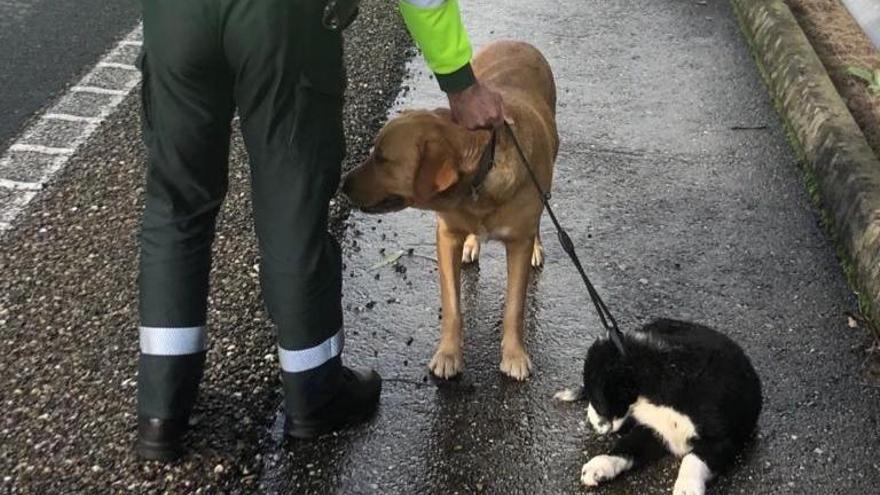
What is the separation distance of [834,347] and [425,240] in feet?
6.06

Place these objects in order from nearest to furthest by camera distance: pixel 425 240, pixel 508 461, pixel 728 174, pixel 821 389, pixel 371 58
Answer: pixel 508 461 < pixel 821 389 < pixel 425 240 < pixel 728 174 < pixel 371 58

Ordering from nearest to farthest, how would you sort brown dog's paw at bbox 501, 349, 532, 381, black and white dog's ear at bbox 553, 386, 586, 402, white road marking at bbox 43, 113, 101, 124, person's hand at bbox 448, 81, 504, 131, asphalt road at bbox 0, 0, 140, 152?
1. person's hand at bbox 448, 81, 504, 131
2. black and white dog's ear at bbox 553, 386, 586, 402
3. brown dog's paw at bbox 501, 349, 532, 381
4. white road marking at bbox 43, 113, 101, 124
5. asphalt road at bbox 0, 0, 140, 152

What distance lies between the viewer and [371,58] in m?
6.25

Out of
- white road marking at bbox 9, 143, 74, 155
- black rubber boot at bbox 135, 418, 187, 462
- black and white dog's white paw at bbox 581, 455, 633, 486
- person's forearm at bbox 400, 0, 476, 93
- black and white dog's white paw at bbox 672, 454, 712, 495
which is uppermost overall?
person's forearm at bbox 400, 0, 476, 93

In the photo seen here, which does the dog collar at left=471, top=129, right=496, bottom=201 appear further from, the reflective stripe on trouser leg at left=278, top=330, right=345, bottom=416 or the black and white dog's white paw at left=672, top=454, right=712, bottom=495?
the black and white dog's white paw at left=672, top=454, right=712, bottom=495

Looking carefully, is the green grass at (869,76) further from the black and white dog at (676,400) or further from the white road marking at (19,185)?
the white road marking at (19,185)

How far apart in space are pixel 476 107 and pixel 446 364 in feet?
3.61

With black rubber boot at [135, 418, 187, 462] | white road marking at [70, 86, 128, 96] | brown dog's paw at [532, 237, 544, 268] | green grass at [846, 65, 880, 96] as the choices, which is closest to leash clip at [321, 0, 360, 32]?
black rubber boot at [135, 418, 187, 462]

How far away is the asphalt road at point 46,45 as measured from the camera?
18.2 feet

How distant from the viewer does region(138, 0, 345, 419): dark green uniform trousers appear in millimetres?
2664

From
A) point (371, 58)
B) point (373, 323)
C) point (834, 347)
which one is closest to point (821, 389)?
point (834, 347)

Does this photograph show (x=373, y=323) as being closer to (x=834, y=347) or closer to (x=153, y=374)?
(x=153, y=374)

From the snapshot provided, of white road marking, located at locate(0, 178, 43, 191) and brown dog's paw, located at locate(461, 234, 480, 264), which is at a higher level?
white road marking, located at locate(0, 178, 43, 191)

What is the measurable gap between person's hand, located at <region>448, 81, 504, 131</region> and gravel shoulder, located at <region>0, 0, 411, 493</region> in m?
1.21
